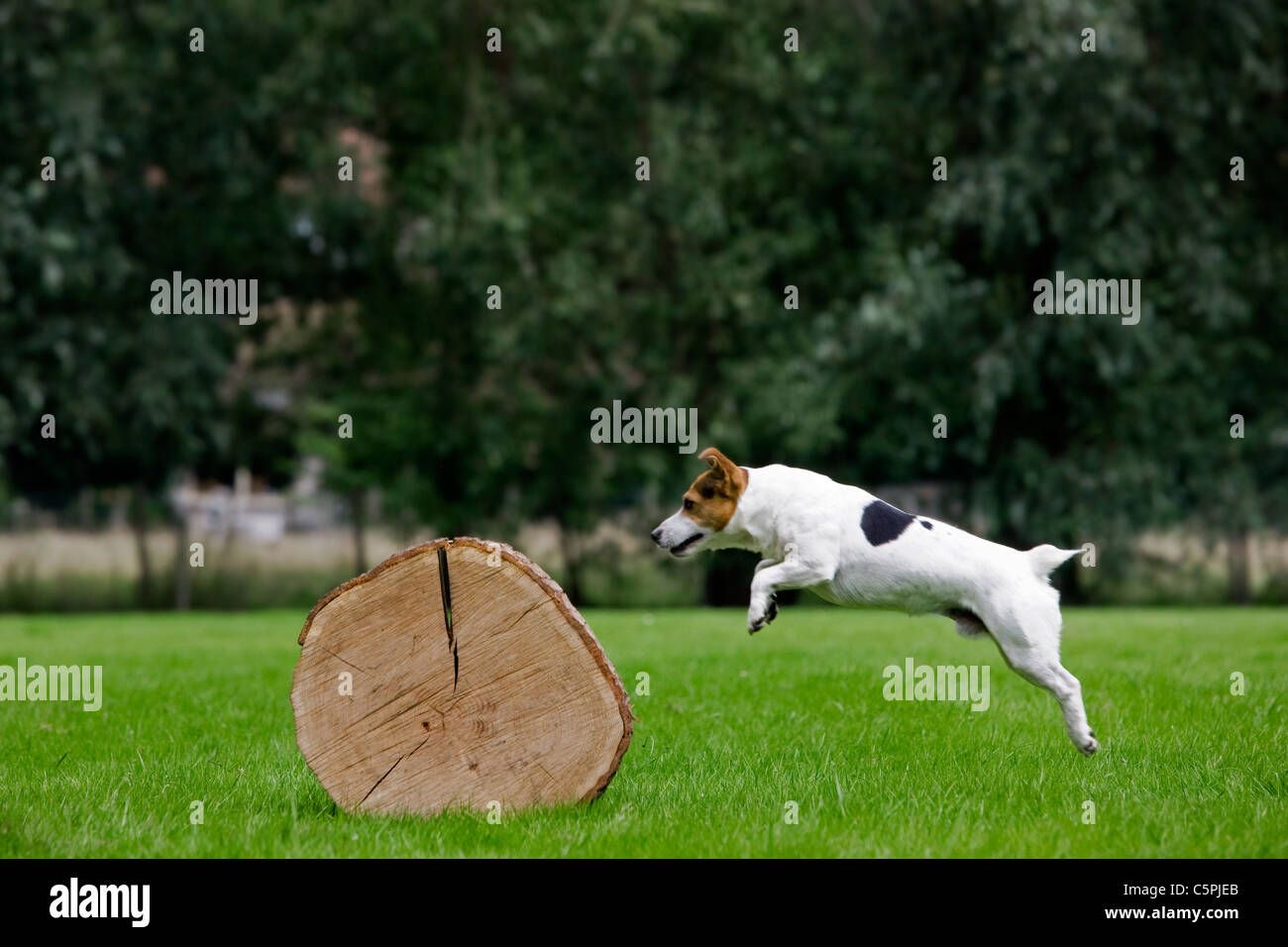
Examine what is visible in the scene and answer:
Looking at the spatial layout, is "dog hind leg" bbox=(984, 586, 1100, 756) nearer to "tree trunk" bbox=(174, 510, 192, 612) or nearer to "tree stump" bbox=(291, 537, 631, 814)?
"tree stump" bbox=(291, 537, 631, 814)

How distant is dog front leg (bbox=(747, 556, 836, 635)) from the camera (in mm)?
6219

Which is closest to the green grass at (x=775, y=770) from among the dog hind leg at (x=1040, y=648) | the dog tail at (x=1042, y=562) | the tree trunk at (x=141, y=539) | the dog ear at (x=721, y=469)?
the dog hind leg at (x=1040, y=648)

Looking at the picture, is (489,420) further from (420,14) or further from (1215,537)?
(1215,537)

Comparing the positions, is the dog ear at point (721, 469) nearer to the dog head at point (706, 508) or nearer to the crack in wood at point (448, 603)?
the dog head at point (706, 508)

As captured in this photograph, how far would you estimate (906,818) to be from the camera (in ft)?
19.1

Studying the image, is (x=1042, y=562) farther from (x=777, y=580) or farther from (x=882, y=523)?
(x=777, y=580)

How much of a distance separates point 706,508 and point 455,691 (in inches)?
62.7

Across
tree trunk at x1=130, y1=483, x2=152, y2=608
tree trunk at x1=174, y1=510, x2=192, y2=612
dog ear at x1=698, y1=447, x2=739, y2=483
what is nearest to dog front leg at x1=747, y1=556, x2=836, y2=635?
dog ear at x1=698, y1=447, x2=739, y2=483

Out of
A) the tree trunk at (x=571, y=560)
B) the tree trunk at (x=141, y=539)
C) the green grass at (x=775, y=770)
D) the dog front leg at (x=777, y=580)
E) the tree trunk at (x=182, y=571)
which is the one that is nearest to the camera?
the green grass at (x=775, y=770)

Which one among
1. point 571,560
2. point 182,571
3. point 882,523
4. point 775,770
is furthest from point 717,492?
point 182,571

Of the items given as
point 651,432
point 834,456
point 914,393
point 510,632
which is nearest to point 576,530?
point 651,432

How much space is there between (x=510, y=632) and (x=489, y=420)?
15.9 meters

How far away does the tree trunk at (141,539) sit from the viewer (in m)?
23.7

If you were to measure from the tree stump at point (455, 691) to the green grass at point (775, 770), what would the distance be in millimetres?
186
